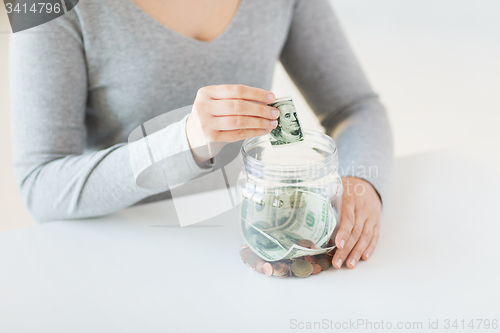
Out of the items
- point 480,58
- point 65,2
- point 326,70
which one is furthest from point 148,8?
point 480,58

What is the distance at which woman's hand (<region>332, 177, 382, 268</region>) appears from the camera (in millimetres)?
627

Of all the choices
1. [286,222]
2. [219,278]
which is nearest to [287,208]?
[286,222]

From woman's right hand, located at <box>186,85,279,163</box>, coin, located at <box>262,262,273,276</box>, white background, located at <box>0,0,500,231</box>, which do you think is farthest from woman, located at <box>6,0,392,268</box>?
white background, located at <box>0,0,500,231</box>

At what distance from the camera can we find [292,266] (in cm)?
60

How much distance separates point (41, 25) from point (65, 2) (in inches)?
2.4

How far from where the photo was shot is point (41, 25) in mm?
756

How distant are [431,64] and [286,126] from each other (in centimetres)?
203

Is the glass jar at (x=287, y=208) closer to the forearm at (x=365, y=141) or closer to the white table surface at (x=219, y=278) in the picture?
the white table surface at (x=219, y=278)

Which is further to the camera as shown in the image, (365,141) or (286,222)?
(365,141)

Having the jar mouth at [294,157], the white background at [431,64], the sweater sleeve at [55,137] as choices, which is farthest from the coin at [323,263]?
the white background at [431,64]

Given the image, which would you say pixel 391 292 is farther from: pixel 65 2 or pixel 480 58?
pixel 480 58

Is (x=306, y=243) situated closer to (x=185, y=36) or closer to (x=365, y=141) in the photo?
(x=365, y=141)

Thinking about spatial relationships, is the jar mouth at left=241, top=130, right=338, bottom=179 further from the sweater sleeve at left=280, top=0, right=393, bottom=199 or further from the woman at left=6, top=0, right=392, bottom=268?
the sweater sleeve at left=280, top=0, right=393, bottom=199

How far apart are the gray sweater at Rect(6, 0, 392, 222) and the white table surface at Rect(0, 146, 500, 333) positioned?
79 millimetres
